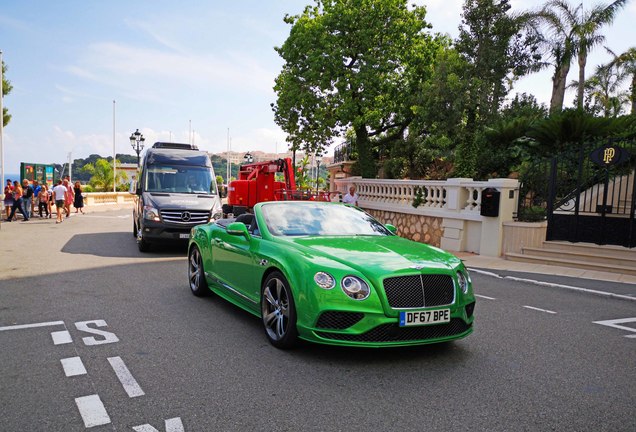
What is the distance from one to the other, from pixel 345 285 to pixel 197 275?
3570 millimetres

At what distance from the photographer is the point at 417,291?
4.48m

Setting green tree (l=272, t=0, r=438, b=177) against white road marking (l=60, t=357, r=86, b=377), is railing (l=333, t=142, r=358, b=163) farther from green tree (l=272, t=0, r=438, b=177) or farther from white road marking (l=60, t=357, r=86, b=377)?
white road marking (l=60, t=357, r=86, b=377)

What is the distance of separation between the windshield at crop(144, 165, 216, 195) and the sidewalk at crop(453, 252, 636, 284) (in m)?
6.91

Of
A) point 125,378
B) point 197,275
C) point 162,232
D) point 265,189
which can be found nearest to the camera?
point 125,378

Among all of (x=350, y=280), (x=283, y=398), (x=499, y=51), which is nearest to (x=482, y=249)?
(x=350, y=280)

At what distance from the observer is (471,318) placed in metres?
4.91

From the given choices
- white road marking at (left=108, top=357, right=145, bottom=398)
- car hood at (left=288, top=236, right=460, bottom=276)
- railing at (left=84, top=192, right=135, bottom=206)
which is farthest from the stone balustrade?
railing at (left=84, top=192, right=135, bottom=206)

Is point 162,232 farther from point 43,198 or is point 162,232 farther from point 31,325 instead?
point 43,198

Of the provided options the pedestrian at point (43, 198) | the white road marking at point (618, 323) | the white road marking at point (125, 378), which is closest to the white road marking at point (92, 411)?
the white road marking at point (125, 378)

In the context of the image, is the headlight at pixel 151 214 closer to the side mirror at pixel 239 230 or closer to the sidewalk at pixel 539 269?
the side mirror at pixel 239 230

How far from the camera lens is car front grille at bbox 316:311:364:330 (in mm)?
4379

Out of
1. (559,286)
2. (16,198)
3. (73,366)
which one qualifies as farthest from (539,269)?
(16,198)

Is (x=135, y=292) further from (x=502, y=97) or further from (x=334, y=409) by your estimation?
(x=502, y=97)

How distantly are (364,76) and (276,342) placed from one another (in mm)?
21911
